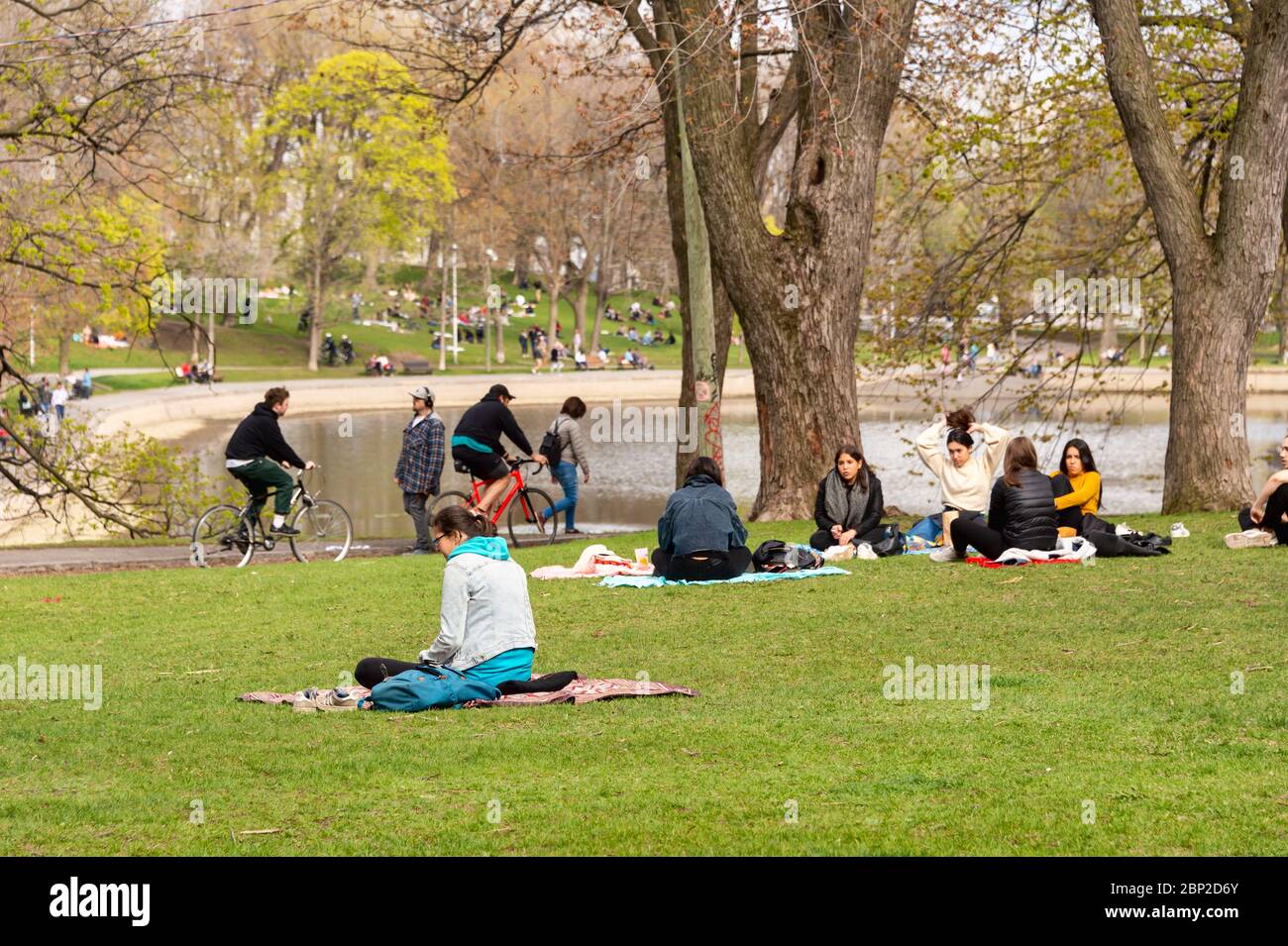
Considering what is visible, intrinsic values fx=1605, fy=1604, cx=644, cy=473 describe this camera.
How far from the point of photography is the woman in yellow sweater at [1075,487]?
14.9 m

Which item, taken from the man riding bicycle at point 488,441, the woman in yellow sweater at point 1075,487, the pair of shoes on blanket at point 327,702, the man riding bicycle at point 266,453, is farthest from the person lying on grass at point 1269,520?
the man riding bicycle at point 266,453

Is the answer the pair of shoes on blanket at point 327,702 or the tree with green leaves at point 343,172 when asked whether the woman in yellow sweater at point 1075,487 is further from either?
the tree with green leaves at point 343,172

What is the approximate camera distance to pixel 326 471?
38.1 meters

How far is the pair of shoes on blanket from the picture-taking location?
356 inches

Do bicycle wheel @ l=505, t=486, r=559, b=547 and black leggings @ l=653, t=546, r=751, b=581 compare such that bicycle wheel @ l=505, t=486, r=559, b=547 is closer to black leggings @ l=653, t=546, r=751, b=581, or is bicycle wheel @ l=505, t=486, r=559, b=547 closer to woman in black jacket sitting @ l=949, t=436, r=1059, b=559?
black leggings @ l=653, t=546, r=751, b=581

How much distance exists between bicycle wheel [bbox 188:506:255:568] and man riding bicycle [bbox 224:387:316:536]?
458 mm

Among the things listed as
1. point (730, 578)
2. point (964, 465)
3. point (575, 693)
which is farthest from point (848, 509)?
point (575, 693)

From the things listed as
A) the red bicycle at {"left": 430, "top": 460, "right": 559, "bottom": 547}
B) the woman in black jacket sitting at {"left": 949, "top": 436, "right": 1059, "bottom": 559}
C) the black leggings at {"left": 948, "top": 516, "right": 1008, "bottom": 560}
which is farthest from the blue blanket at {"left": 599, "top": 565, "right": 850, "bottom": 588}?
the red bicycle at {"left": 430, "top": 460, "right": 559, "bottom": 547}

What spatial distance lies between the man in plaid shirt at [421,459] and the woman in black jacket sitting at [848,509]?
5.46 meters

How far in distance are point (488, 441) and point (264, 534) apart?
9.20 feet

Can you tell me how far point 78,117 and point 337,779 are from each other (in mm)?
15302

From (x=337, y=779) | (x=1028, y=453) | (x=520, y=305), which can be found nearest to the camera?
(x=337, y=779)

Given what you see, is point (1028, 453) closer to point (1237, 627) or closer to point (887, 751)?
point (1237, 627)
